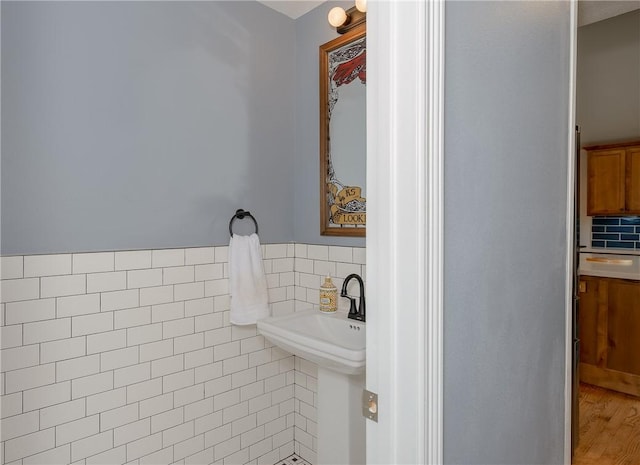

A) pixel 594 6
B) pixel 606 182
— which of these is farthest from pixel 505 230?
pixel 606 182

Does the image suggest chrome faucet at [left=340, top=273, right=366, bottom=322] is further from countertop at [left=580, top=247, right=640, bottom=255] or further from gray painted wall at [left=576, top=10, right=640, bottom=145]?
Answer: countertop at [left=580, top=247, right=640, bottom=255]

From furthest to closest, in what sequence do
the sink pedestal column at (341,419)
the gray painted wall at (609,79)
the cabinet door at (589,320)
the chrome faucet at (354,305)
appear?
the cabinet door at (589,320) < the gray painted wall at (609,79) < the chrome faucet at (354,305) < the sink pedestal column at (341,419)

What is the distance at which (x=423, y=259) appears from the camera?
72 cm

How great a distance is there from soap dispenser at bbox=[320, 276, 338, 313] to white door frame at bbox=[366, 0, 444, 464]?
124cm

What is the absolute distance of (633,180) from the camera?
3996 mm

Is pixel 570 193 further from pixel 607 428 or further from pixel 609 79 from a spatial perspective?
pixel 609 79

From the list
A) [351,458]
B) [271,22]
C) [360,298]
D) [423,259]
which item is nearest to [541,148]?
[423,259]

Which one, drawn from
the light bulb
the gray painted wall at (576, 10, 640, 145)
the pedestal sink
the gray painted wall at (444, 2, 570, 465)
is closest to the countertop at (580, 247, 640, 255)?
the gray painted wall at (576, 10, 640, 145)

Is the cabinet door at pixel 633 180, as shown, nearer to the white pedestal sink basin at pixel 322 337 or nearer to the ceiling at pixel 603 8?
the ceiling at pixel 603 8

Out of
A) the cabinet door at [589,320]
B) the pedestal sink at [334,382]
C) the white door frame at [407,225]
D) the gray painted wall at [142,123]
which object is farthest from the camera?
the cabinet door at [589,320]

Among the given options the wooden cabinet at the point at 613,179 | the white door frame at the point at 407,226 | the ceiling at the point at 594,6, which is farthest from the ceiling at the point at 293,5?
the wooden cabinet at the point at 613,179

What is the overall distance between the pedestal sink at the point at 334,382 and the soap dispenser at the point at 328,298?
0.09 metres

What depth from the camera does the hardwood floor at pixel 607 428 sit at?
2.33 m

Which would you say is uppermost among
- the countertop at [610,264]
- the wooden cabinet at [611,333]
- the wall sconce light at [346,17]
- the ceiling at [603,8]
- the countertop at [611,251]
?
the wall sconce light at [346,17]
